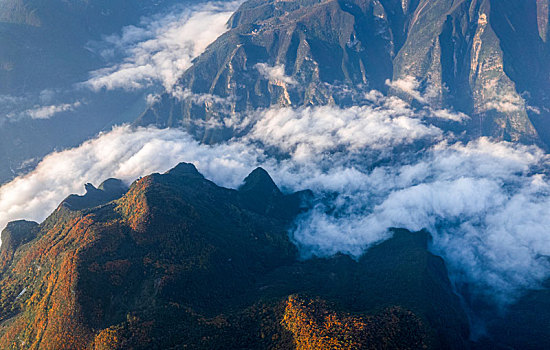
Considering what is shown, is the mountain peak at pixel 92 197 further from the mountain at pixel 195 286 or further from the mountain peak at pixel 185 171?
the mountain peak at pixel 185 171

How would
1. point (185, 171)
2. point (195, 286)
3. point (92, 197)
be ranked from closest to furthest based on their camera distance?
point (195, 286) < point (92, 197) < point (185, 171)

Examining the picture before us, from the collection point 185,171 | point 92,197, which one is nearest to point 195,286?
point 185,171

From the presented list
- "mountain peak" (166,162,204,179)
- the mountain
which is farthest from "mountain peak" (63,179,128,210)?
"mountain peak" (166,162,204,179)

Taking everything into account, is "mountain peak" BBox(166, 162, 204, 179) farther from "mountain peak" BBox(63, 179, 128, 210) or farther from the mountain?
"mountain peak" BBox(63, 179, 128, 210)

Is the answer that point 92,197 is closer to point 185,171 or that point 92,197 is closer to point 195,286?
point 185,171

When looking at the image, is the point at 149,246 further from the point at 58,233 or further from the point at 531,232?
the point at 531,232

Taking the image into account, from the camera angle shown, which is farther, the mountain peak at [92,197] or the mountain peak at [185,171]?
the mountain peak at [185,171]

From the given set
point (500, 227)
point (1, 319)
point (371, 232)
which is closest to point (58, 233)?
point (1, 319)

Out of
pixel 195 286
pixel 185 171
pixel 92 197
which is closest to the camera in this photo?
pixel 195 286

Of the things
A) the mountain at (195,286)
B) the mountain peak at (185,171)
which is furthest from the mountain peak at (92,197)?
the mountain peak at (185,171)
